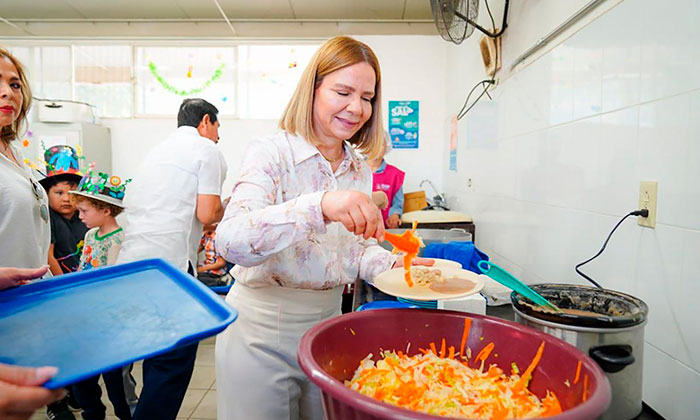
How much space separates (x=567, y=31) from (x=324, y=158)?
4.00 ft

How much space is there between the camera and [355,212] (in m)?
0.86

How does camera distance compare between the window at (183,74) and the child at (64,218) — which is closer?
the child at (64,218)

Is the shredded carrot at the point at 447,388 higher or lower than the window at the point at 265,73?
lower

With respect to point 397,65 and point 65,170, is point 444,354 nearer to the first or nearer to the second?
point 65,170

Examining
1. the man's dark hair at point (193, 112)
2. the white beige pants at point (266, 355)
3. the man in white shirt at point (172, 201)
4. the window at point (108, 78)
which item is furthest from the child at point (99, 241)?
the window at point (108, 78)

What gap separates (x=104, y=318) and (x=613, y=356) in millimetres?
902

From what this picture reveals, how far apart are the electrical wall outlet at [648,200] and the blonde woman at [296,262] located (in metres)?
0.72

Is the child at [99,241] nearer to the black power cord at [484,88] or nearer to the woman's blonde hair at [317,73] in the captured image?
the woman's blonde hair at [317,73]

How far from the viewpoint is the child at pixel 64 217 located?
9.20 ft

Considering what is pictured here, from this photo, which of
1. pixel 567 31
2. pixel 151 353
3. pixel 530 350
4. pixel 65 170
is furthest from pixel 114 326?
pixel 65 170

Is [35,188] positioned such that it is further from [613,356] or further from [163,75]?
[163,75]

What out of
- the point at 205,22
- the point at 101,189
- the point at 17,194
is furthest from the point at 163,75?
the point at 17,194

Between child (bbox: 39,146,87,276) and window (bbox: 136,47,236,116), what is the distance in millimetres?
2162

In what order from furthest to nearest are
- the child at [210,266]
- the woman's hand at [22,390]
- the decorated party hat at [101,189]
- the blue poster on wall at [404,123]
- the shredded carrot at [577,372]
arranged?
the blue poster on wall at [404,123] < the child at [210,266] < the decorated party hat at [101,189] < the shredded carrot at [577,372] < the woman's hand at [22,390]
